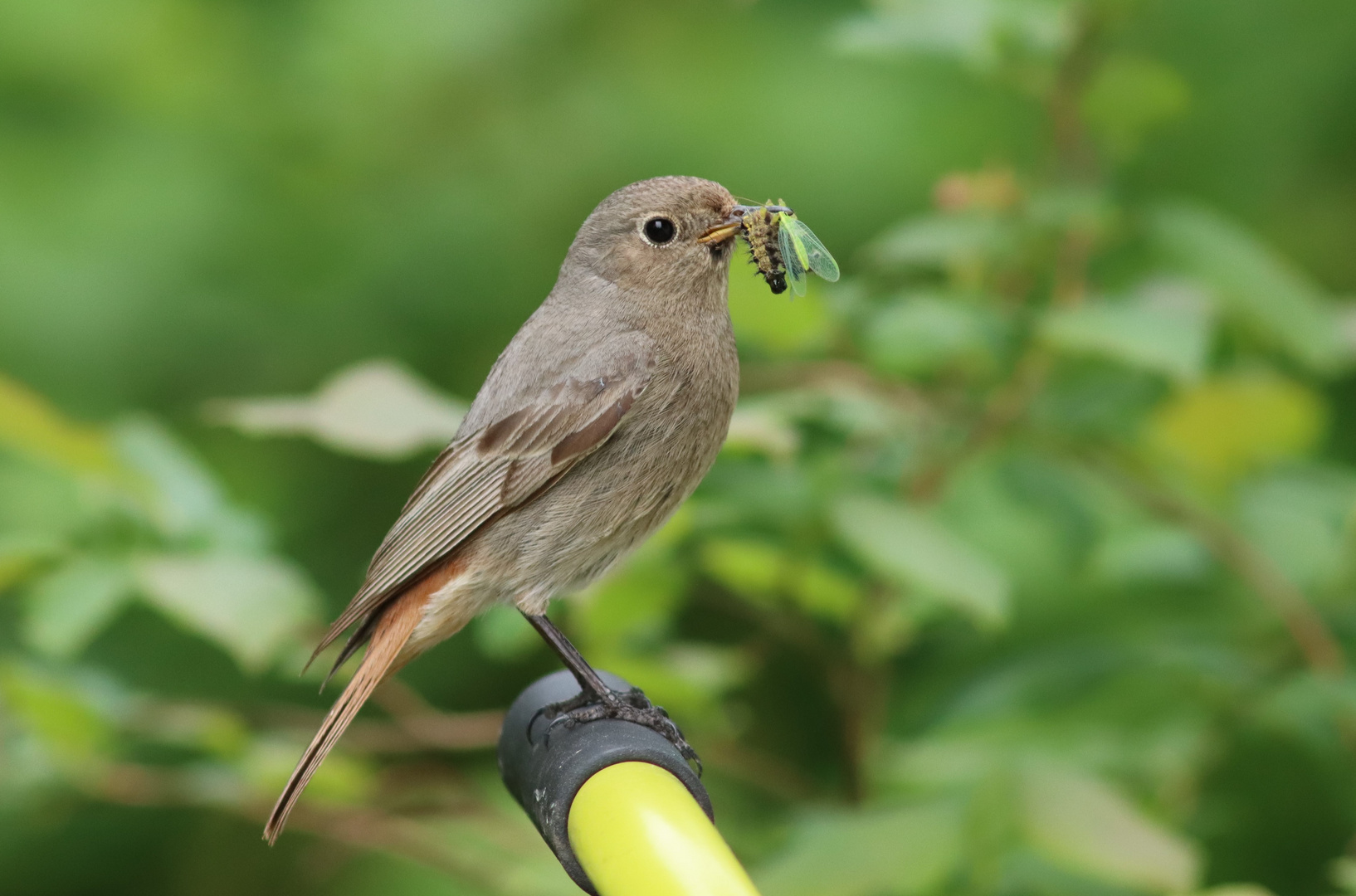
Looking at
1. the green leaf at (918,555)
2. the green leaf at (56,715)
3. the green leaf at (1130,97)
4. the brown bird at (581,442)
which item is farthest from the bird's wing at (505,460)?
the green leaf at (1130,97)

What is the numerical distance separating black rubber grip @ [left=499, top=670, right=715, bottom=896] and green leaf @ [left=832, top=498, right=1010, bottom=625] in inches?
19.0

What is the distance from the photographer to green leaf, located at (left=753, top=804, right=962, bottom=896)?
1999mm

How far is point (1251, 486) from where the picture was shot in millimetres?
2809

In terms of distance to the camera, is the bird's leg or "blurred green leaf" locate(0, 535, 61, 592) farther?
"blurred green leaf" locate(0, 535, 61, 592)

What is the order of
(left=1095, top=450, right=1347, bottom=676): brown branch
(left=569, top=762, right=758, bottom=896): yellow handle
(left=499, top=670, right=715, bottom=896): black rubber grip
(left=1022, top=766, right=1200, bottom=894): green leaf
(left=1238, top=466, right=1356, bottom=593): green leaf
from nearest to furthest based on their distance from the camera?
(left=569, top=762, right=758, bottom=896): yellow handle
(left=499, top=670, right=715, bottom=896): black rubber grip
(left=1022, top=766, right=1200, bottom=894): green leaf
(left=1095, top=450, right=1347, bottom=676): brown branch
(left=1238, top=466, right=1356, bottom=593): green leaf

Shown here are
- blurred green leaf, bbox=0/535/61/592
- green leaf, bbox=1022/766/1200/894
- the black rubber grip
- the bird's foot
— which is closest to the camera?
the black rubber grip

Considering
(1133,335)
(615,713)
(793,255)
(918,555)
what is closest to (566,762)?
(615,713)

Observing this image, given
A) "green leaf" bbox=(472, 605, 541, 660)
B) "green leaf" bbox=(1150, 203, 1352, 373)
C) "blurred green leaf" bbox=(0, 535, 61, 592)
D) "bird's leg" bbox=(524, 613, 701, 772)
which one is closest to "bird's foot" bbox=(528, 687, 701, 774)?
"bird's leg" bbox=(524, 613, 701, 772)

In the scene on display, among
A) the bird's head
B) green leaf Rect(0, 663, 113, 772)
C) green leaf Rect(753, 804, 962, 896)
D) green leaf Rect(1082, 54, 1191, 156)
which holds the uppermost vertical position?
green leaf Rect(0, 663, 113, 772)

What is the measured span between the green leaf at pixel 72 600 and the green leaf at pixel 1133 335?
1509mm

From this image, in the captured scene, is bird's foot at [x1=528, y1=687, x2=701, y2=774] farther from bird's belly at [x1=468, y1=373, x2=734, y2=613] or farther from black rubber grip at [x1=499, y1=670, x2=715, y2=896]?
bird's belly at [x1=468, y1=373, x2=734, y2=613]

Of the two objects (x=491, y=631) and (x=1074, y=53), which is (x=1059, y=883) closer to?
(x=491, y=631)

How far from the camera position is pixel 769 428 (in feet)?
6.75

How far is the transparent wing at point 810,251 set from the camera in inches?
49.0
